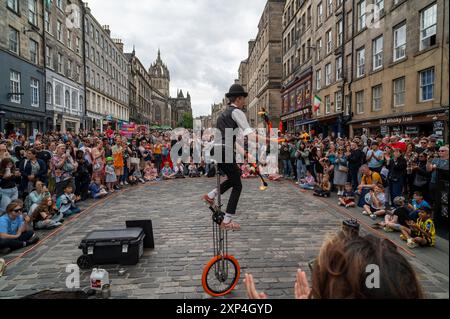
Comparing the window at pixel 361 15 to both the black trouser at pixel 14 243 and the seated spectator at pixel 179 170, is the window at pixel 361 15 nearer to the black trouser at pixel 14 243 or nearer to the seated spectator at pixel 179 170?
the seated spectator at pixel 179 170

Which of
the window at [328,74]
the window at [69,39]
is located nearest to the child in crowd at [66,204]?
the window at [328,74]

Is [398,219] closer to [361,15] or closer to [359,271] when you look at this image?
[359,271]

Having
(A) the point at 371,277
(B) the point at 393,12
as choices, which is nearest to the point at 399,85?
(B) the point at 393,12

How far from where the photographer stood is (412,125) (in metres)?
16.5

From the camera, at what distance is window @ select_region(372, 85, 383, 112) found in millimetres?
20453

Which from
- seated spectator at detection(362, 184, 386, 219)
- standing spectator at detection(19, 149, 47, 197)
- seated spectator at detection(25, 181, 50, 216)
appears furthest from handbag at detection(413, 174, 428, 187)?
standing spectator at detection(19, 149, 47, 197)

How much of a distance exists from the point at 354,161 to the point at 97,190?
9804 millimetres

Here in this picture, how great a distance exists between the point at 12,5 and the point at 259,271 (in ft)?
89.1

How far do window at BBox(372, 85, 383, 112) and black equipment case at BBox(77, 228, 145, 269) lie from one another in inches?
772

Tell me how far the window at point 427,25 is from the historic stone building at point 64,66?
29.2 metres

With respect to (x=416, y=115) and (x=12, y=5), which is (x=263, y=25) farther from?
(x=416, y=115)

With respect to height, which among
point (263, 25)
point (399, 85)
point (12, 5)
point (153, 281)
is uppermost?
point (263, 25)

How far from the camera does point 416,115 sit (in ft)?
51.8
